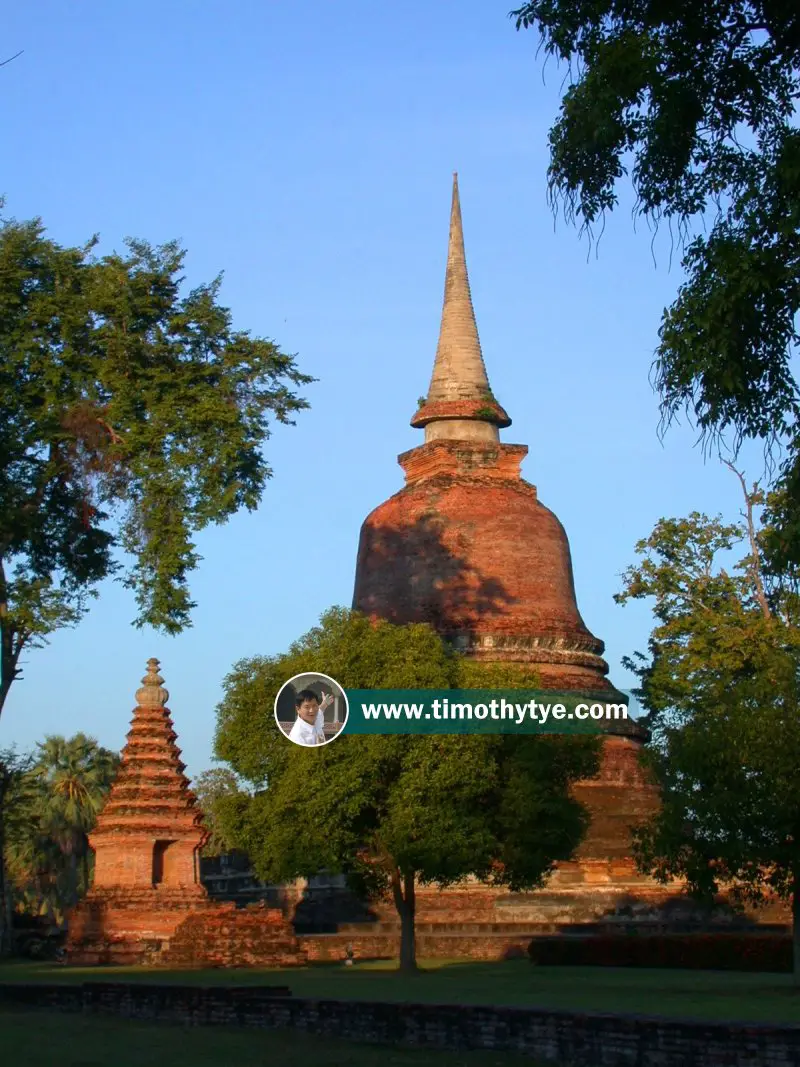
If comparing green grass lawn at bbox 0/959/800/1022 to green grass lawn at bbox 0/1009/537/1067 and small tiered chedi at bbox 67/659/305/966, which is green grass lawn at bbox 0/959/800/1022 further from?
green grass lawn at bbox 0/1009/537/1067

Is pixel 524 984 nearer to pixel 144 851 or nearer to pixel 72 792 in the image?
pixel 144 851

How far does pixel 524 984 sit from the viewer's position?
20812 millimetres

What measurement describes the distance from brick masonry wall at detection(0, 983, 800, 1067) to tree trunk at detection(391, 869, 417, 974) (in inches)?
323

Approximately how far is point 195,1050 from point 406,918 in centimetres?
1271

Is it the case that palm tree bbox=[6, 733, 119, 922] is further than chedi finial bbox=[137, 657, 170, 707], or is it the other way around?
palm tree bbox=[6, 733, 119, 922]

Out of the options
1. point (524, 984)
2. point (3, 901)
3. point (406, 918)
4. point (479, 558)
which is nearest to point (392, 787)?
point (406, 918)

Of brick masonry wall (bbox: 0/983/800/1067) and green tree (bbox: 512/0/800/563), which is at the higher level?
green tree (bbox: 512/0/800/563)

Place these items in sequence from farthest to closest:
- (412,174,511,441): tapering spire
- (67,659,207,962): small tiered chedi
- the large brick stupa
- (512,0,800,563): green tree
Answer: (412,174,511,441): tapering spire < the large brick stupa < (67,659,207,962): small tiered chedi < (512,0,800,563): green tree

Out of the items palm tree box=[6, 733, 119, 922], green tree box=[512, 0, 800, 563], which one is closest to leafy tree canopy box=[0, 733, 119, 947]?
palm tree box=[6, 733, 119, 922]

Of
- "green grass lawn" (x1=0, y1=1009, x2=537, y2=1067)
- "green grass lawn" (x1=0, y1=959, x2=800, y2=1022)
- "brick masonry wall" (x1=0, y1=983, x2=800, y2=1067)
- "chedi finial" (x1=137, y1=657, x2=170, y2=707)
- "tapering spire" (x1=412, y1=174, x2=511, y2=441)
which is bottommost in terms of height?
"green grass lawn" (x1=0, y1=959, x2=800, y2=1022)

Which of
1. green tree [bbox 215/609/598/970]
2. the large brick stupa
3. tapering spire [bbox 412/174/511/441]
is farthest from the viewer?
tapering spire [bbox 412/174/511/441]

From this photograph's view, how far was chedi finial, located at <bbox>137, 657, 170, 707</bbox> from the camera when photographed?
3450 centimetres

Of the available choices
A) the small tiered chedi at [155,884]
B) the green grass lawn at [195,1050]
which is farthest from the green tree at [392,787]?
the green grass lawn at [195,1050]

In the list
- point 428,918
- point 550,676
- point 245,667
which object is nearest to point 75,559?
point 245,667
